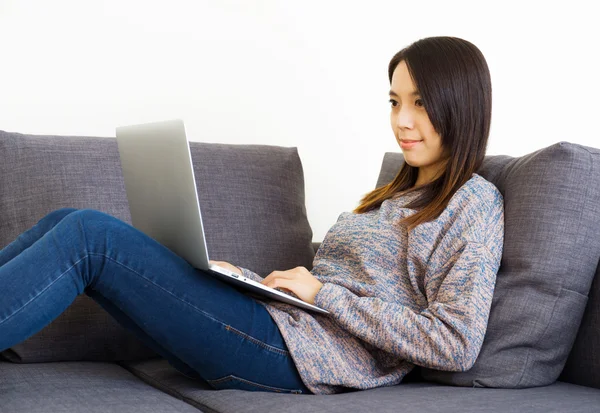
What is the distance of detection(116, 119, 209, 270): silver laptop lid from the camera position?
128 cm

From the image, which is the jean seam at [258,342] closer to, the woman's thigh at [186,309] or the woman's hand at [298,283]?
the woman's thigh at [186,309]

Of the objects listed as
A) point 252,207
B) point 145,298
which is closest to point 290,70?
point 252,207

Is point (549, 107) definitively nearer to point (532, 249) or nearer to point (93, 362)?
point (532, 249)

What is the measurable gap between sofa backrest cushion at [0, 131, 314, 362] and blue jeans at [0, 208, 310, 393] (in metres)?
0.31

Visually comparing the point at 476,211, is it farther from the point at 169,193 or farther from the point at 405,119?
the point at 169,193

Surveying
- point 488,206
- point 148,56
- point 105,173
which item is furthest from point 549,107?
point 105,173

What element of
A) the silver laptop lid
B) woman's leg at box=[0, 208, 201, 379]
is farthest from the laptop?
woman's leg at box=[0, 208, 201, 379]

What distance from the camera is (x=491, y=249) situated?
1.52m

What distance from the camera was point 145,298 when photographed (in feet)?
4.43

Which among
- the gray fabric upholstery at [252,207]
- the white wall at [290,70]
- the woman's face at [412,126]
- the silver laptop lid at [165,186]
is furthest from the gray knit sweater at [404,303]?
the white wall at [290,70]

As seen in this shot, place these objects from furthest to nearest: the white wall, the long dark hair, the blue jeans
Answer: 1. the white wall
2. the long dark hair
3. the blue jeans

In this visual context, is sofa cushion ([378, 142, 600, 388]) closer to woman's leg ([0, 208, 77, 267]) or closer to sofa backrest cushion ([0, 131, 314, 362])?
sofa backrest cushion ([0, 131, 314, 362])

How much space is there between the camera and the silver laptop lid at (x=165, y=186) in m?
1.28

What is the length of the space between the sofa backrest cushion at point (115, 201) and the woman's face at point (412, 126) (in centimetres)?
47
